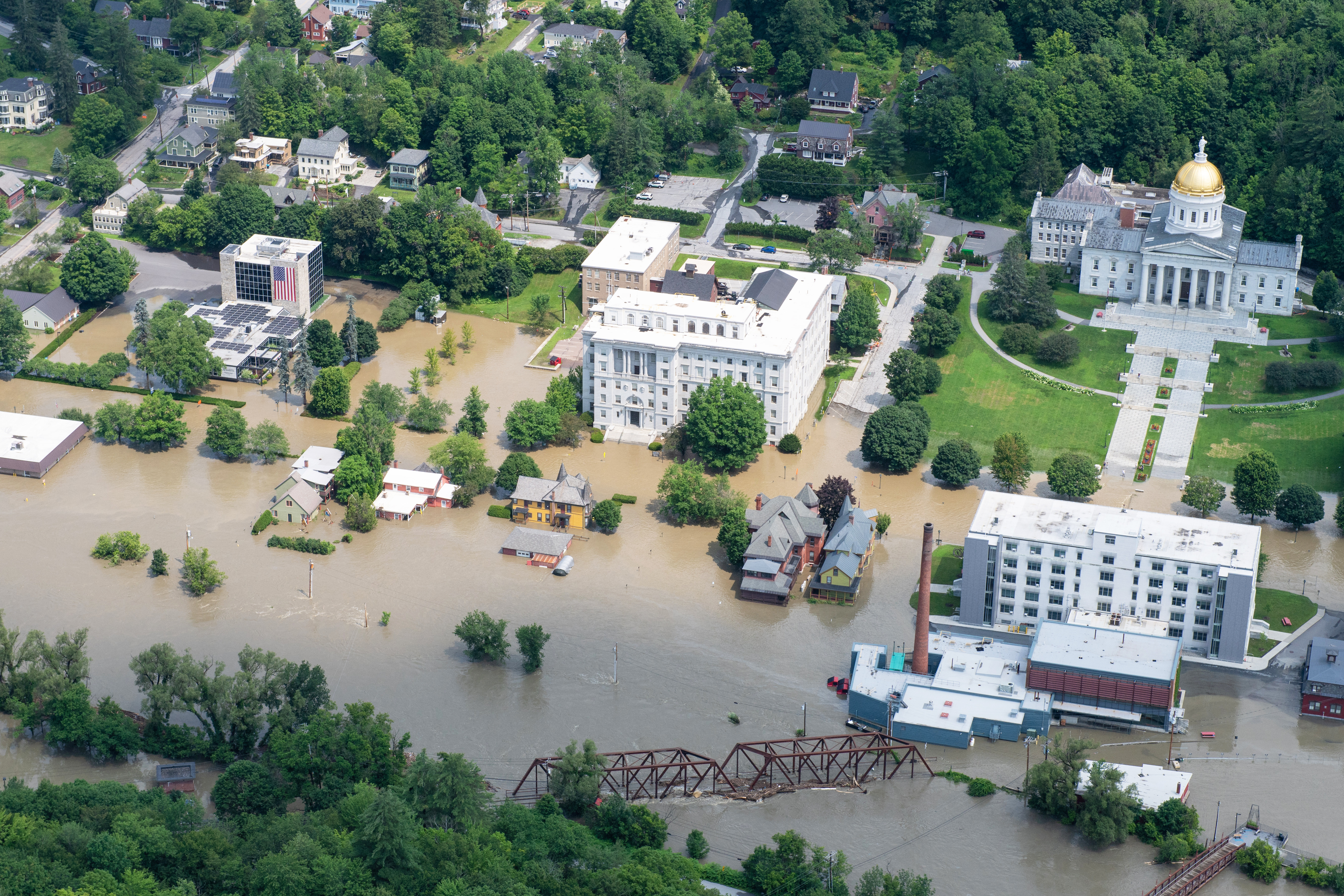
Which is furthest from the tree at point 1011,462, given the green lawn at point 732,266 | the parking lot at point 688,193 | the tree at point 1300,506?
the parking lot at point 688,193

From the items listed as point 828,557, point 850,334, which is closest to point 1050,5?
point 850,334

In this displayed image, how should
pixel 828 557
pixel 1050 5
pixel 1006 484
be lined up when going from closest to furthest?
pixel 828 557
pixel 1006 484
pixel 1050 5

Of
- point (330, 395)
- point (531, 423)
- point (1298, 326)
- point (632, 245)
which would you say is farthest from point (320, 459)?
point (1298, 326)

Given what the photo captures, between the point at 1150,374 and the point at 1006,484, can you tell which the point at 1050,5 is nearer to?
the point at 1150,374

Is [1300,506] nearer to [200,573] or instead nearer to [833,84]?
[200,573]

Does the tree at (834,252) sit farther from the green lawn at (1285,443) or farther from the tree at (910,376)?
the green lawn at (1285,443)

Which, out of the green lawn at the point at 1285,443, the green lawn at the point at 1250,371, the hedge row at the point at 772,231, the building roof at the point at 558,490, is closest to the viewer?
the building roof at the point at 558,490
